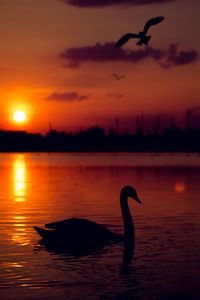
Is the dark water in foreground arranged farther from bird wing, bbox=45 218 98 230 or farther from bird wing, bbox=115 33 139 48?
bird wing, bbox=115 33 139 48

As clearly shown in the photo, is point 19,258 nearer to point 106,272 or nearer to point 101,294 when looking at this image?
point 106,272

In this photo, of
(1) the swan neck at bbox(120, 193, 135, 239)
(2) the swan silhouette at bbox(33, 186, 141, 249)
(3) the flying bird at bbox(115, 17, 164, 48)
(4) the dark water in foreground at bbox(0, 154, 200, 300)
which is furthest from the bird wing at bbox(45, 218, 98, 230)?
(3) the flying bird at bbox(115, 17, 164, 48)

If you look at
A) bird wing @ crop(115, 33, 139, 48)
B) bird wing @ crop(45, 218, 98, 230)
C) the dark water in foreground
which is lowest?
the dark water in foreground

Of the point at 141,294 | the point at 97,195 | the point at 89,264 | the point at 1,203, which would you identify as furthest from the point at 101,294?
the point at 97,195

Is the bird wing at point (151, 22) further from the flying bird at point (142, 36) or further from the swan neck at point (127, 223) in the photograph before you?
the swan neck at point (127, 223)

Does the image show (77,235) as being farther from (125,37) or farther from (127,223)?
(125,37)

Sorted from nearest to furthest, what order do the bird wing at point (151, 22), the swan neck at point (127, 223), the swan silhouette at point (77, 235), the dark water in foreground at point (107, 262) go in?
the dark water in foreground at point (107, 262)
the swan silhouette at point (77, 235)
the swan neck at point (127, 223)
the bird wing at point (151, 22)

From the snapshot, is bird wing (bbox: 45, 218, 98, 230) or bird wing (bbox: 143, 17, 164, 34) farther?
bird wing (bbox: 143, 17, 164, 34)

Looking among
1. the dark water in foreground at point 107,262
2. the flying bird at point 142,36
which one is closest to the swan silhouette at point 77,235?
the dark water in foreground at point 107,262

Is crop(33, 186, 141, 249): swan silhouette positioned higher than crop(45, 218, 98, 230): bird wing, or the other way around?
crop(45, 218, 98, 230): bird wing

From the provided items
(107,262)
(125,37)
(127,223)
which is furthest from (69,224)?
(125,37)

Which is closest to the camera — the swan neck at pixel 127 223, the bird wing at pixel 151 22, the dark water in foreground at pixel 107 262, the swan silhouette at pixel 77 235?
the dark water in foreground at pixel 107 262

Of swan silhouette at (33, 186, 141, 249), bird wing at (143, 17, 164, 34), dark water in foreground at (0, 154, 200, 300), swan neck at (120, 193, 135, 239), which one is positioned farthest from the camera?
bird wing at (143, 17, 164, 34)

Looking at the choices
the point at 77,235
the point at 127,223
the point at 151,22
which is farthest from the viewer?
the point at 151,22
